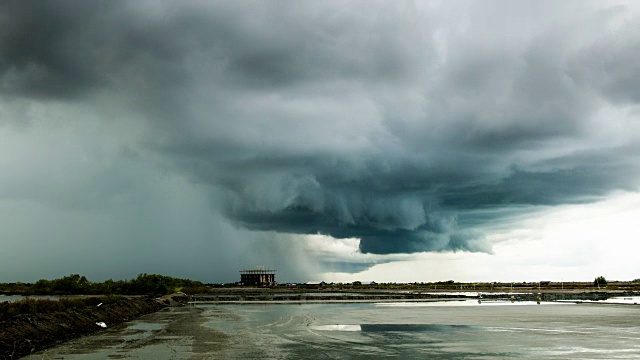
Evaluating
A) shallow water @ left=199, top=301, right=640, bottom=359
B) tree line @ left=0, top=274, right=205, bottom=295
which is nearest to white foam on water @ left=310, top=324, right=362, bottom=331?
shallow water @ left=199, top=301, right=640, bottom=359

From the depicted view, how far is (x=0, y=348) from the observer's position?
2816 cm

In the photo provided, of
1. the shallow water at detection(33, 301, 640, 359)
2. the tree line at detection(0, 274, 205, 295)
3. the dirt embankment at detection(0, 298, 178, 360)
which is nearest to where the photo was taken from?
the shallow water at detection(33, 301, 640, 359)

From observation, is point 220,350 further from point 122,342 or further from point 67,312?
point 67,312

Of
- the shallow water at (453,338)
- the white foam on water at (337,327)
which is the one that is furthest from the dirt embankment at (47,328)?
the white foam on water at (337,327)

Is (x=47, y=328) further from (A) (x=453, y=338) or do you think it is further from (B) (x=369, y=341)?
(A) (x=453, y=338)

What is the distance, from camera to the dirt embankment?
29.7 m

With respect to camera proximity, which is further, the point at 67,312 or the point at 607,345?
the point at 67,312

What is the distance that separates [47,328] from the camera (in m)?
35.8

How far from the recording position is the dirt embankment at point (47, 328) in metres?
29.7

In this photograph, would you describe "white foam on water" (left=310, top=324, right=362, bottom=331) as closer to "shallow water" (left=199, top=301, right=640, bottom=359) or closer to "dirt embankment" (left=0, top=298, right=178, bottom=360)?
"shallow water" (left=199, top=301, right=640, bottom=359)

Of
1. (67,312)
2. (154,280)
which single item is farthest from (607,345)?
(154,280)

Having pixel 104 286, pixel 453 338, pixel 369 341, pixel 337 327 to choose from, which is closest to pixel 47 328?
pixel 369 341

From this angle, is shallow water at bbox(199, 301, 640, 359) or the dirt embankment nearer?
shallow water at bbox(199, 301, 640, 359)

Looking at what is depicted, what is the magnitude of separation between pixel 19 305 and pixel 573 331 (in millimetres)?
41500
